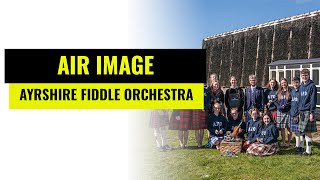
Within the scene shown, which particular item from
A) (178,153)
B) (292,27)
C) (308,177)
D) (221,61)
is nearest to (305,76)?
(308,177)

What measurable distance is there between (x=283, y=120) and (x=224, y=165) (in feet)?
7.47

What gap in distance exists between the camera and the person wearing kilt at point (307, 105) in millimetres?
7375

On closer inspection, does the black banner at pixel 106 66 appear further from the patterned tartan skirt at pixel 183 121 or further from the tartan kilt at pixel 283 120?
the tartan kilt at pixel 283 120

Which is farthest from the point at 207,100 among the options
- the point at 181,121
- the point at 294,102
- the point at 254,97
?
the point at 294,102

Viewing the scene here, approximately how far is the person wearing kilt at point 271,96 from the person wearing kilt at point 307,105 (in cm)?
77

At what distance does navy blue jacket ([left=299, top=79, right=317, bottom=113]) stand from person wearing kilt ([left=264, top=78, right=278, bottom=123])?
77 cm

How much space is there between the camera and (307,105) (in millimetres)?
7473

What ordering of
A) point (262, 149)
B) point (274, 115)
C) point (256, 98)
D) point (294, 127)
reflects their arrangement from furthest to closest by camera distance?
point (274, 115), point (256, 98), point (294, 127), point (262, 149)

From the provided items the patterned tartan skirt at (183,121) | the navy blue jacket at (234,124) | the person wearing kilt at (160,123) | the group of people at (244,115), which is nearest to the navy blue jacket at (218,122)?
the group of people at (244,115)

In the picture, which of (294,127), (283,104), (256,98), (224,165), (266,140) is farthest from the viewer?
(283,104)

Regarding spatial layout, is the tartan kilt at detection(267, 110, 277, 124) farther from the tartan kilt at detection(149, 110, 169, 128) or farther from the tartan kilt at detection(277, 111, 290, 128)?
the tartan kilt at detection(149, 110, 169, 128)

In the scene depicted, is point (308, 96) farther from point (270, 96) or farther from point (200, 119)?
point (200, 119)

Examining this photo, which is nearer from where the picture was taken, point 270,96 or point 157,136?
point 157,136

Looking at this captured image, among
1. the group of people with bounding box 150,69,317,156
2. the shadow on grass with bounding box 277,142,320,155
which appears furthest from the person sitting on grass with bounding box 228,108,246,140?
the shadow on grass with bounding box 277,142,320,155
